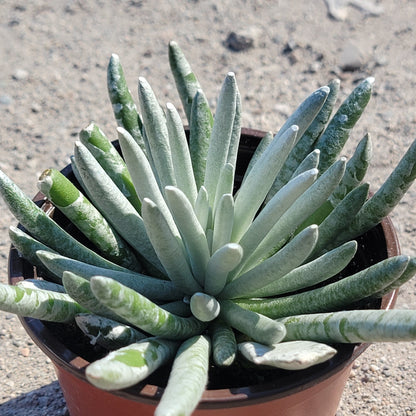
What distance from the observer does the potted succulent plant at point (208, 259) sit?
2.95ft

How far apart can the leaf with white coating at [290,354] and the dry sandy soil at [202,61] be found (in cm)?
115

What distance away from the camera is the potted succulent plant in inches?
35.4

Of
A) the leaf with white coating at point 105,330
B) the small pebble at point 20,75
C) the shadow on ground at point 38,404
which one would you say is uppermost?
the leaf with white coating at point 105,330

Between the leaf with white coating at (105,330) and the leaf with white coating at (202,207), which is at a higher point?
the leaf with white coating at (202,207)

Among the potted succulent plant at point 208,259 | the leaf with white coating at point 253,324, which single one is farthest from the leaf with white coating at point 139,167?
the leaf with white coating at point 253,324

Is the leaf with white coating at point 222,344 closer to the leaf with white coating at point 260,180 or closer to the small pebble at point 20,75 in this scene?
the leaf with white coating at point 260,180

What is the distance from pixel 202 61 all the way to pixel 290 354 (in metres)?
2.00

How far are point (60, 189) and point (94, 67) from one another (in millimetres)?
1707

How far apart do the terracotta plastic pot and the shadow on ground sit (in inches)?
12.8

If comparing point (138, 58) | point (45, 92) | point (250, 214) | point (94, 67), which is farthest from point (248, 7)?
point (250, 214)

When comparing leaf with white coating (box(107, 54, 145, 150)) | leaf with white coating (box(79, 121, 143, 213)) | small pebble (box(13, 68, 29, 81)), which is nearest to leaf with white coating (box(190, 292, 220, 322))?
leaf with white coating (box(79, 121, 143, 213))

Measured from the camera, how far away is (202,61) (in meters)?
2.69

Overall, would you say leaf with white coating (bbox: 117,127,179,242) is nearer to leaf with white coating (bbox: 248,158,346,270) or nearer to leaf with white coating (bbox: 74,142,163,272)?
leaf with white coating (bbox: 74,142,163,272)

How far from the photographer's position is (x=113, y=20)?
2.89 metres
